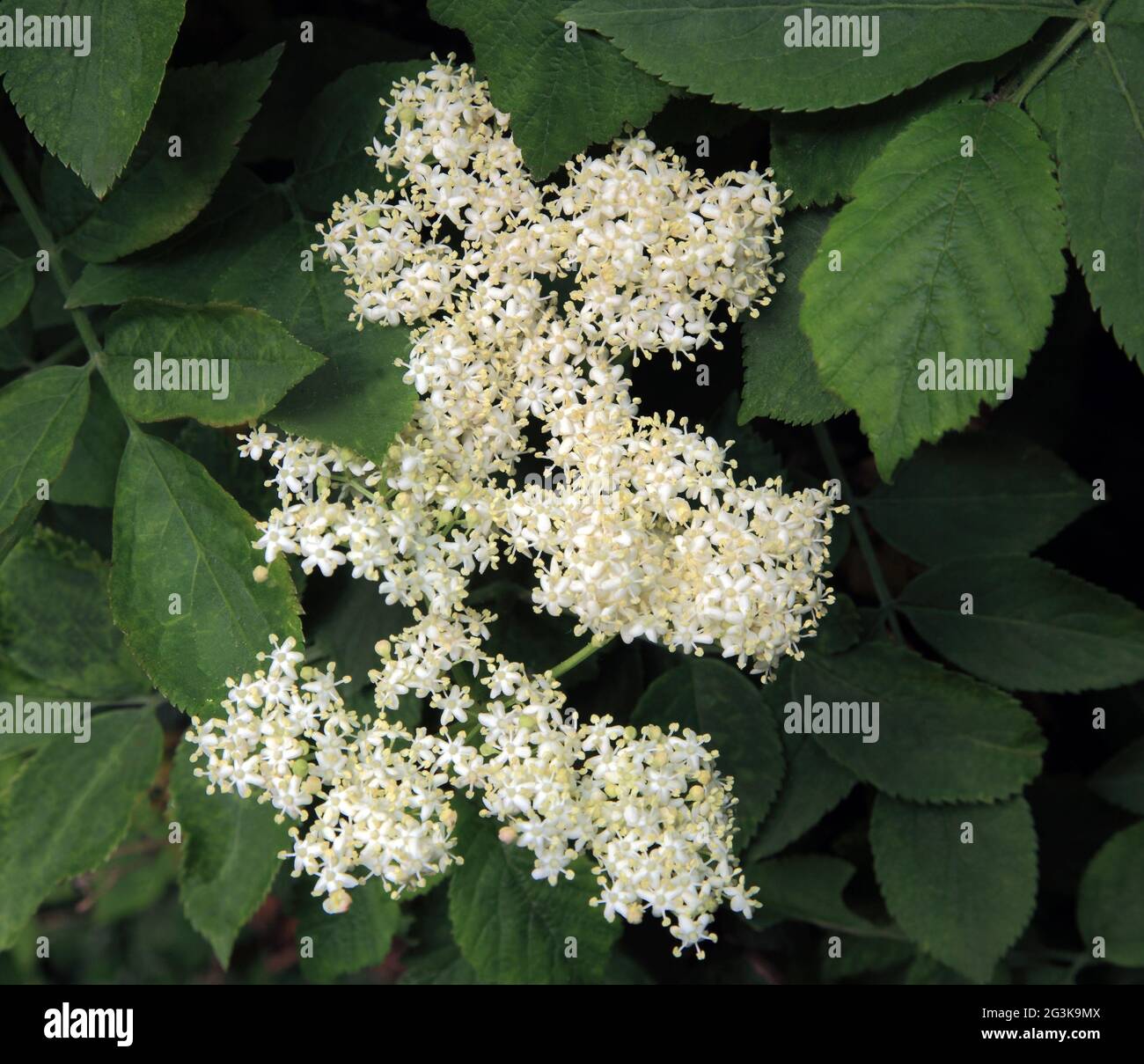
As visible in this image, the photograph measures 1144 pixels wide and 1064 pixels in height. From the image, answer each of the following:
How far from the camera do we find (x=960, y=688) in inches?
79.7

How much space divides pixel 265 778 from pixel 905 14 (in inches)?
59.1

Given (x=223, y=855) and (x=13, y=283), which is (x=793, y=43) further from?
(x=223, y=855)

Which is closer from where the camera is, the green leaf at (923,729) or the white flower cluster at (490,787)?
the white flower cluster at (490,787)

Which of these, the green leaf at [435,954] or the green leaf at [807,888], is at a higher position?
the green leaf at [807,888]

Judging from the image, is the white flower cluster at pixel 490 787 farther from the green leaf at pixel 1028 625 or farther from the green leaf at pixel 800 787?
the green leaf at pixel 1028 625

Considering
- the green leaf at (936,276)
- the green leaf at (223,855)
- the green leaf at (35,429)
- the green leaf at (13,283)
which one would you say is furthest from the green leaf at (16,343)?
the green leaf at (936,276)

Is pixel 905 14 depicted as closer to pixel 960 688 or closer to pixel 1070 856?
pixel 960 688

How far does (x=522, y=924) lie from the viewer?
6.39 ft

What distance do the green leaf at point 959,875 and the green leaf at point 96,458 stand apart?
164 cm

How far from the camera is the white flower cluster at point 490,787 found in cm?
167

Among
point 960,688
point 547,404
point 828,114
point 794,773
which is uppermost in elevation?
point 828,114

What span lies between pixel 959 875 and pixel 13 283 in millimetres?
2019

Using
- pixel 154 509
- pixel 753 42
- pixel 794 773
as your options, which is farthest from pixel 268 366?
pixel 794 773

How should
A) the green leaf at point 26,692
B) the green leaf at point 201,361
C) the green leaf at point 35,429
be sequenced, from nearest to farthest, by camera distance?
the green leaf at point 201,361 < the green leaf at point 35,429 < the green leaf at point 26,692
